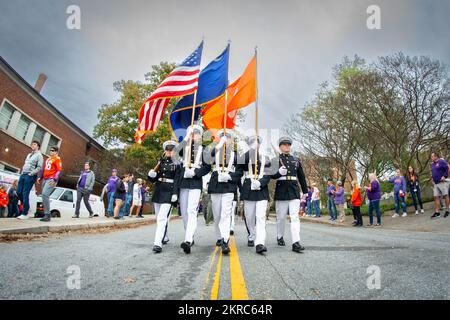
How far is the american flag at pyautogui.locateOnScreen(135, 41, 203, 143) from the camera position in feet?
25.5

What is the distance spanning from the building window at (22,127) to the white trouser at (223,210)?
21154 millimetres

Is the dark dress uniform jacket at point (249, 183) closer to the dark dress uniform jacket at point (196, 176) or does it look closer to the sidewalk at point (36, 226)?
the dark dress uniform jacket at point (196, 176)

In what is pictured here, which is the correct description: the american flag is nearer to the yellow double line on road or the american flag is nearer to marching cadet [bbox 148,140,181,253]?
marching cadet [bbox 148,140,181,253]

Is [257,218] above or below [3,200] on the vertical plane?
below

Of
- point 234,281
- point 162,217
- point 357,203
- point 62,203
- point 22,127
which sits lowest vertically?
point 234,281

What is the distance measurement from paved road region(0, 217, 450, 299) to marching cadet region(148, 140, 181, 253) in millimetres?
823

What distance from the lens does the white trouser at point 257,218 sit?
4.97 metres

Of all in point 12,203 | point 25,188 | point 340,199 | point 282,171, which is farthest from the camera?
point 340,199

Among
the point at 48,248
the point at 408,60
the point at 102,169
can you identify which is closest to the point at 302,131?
the point at 408,60

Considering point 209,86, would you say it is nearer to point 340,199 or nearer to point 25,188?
point 25,188

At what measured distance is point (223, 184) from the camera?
17.8ft

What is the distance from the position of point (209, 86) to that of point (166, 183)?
3.61m

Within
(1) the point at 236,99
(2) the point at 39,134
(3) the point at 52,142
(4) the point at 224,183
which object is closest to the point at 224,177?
(4) the point at 224,183

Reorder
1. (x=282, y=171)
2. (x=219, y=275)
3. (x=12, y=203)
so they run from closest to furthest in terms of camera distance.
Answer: (x=219, y=275) < (x=282, y=171) < (x=12, y=203)
